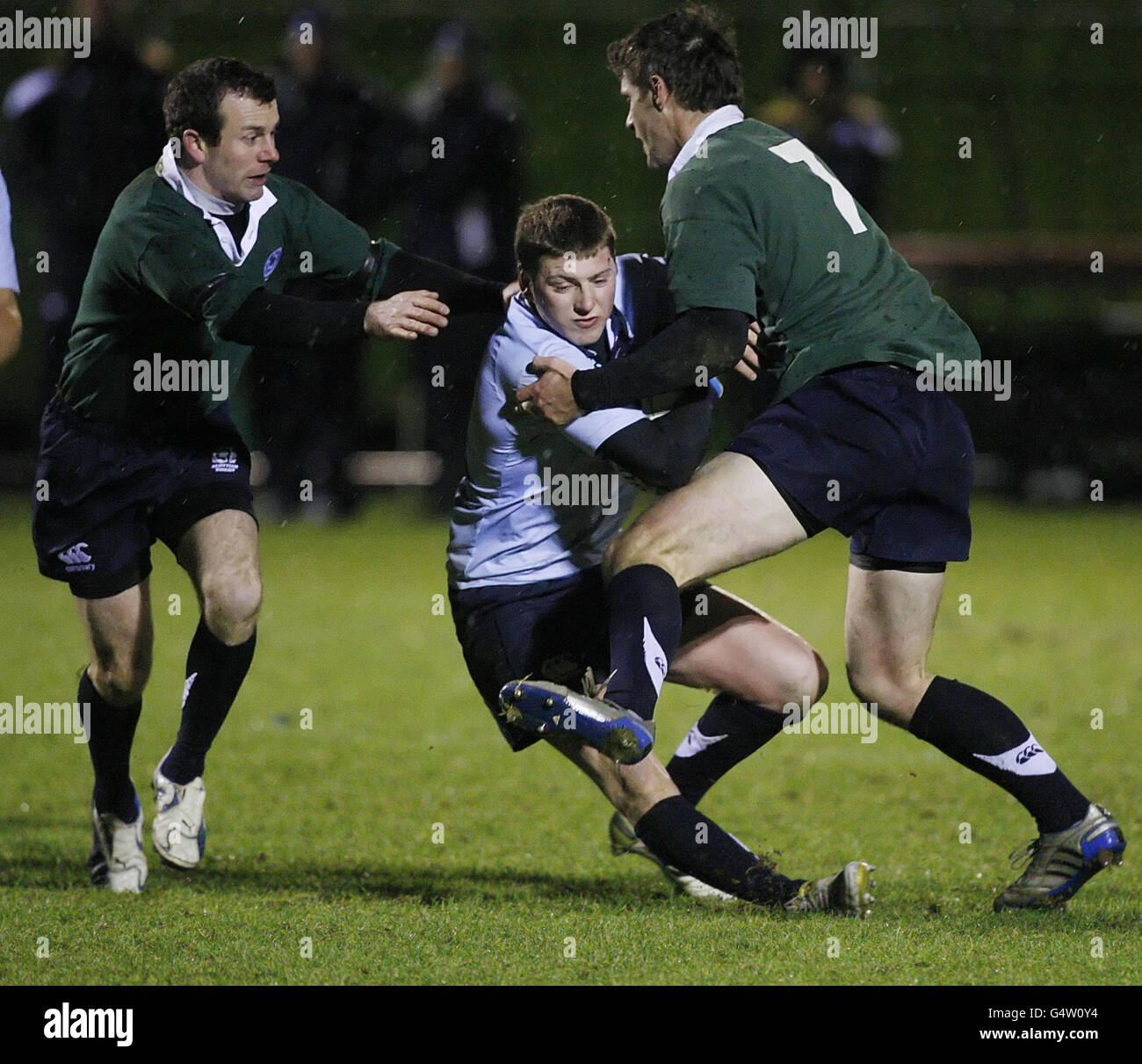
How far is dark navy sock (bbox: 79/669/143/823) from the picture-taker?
4.79 m

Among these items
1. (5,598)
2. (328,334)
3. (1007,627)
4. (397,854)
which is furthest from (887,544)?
(5,598)

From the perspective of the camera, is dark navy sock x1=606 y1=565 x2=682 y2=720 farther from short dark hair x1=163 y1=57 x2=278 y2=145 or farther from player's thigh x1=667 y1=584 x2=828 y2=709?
short dark hair x1=163 y1=57 x2=278 y2=145

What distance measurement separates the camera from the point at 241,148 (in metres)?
4.46

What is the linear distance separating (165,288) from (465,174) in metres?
7.12

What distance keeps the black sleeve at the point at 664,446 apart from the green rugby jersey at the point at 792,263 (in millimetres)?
241

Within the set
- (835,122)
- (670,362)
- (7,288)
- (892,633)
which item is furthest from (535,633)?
(835,122)

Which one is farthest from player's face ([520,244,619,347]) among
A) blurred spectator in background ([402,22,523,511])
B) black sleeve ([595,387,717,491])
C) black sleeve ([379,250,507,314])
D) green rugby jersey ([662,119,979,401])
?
blurred spectator in background ([402,22,523,511])

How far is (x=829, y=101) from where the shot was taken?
37.3ft

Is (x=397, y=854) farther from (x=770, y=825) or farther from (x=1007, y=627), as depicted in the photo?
(x=1007, y=627)

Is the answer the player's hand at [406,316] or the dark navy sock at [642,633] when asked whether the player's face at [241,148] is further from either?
the dark navy sock at [642,633]

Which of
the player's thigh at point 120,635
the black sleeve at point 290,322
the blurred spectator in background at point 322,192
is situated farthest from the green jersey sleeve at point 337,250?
the blurred spectator in background at point 322,192

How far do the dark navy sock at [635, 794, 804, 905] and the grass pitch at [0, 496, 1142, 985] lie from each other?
8cm
